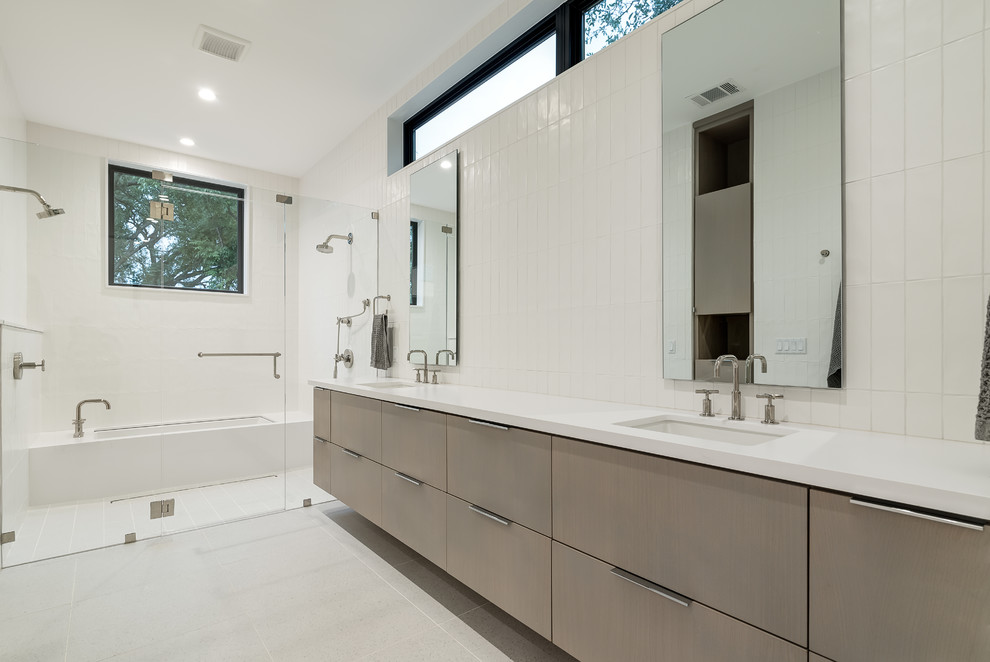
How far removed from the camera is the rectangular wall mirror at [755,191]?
1391 millimetres

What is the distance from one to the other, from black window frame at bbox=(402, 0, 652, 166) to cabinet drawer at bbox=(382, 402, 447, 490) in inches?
67.0

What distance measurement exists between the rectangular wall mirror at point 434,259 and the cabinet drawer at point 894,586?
7.05ft

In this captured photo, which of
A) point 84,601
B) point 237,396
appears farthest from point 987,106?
point 237,396

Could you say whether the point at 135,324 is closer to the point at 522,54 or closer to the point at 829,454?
the point at 522,54

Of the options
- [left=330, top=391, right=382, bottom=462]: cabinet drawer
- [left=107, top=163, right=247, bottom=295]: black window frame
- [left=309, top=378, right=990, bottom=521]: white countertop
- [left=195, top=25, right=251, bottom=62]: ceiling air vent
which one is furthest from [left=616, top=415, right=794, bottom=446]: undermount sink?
[left=195, top=25, right=251, bottom=62]: ceiling air vent

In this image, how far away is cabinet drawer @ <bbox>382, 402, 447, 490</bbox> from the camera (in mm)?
1908

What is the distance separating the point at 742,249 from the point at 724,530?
93cm

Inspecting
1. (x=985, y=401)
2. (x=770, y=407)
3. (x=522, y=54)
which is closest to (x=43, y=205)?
(x=522, y=54)

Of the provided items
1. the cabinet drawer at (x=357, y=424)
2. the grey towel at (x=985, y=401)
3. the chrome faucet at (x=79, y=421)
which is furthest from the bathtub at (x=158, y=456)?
the grey towel at (x=985, y=401)

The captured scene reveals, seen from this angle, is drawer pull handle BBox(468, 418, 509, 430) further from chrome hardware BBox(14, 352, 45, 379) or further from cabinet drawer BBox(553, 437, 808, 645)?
chrome hardware BBox(14, 352, 45, 379)

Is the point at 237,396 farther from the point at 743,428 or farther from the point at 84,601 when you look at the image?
the point at 743,428

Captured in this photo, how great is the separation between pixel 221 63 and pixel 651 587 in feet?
11.7

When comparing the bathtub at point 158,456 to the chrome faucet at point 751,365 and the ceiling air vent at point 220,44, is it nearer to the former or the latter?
the ceiling air vent at point 220,44

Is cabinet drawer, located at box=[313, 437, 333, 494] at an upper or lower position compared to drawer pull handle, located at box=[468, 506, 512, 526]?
lower
